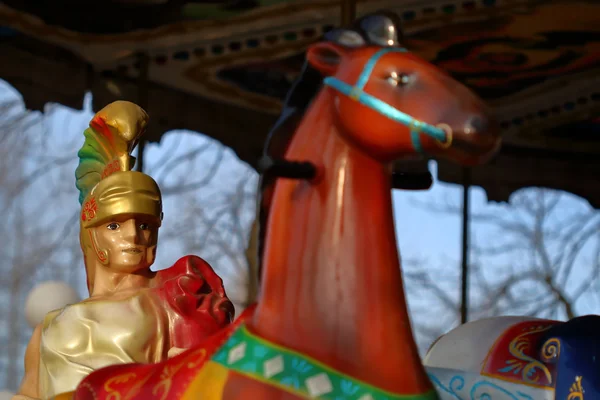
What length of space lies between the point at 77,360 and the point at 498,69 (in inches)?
206

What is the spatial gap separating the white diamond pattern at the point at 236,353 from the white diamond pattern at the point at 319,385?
15cm

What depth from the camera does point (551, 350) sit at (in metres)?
2.73

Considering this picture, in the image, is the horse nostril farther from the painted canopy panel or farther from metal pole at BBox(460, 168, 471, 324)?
metal pole at BBox(460, 168, 471, 324)

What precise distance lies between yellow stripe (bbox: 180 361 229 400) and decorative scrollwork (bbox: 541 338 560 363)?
1.28 meters

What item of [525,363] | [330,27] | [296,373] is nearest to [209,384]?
[296,373]

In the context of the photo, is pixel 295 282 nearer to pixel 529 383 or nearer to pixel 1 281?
A: pixel 529 383

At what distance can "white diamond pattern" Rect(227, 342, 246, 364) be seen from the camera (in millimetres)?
1769

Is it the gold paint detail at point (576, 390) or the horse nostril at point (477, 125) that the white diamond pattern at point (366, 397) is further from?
the gold paint detail at point (576, 390)

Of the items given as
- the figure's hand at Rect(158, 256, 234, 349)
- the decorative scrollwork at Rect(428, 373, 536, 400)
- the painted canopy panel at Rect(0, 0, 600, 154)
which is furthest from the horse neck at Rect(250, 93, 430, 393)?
the painted canopy panel at Rect(0, 0, 600, 154)

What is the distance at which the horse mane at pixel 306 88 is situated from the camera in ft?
6.07

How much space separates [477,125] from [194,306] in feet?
4.10

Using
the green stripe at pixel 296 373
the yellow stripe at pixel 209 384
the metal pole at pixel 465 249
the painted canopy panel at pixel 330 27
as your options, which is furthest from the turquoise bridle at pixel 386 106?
the metal pole at pixel 465 249

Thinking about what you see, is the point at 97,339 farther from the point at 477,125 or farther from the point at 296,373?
the point at 477,125

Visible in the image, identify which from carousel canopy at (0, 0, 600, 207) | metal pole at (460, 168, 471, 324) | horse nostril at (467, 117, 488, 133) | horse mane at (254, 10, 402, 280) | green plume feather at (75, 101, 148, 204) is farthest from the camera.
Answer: metal pole at (460, 168, 471, 324)
